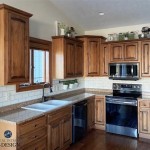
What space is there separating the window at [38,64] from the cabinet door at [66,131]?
0.86 metres

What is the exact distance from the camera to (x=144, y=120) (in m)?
3.98

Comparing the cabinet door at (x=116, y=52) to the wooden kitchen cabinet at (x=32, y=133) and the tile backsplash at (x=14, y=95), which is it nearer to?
the tile backsplash at (x=14, y=95)

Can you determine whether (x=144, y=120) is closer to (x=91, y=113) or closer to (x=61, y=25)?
(x=91, y=113)

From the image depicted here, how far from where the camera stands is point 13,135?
2.35 meters

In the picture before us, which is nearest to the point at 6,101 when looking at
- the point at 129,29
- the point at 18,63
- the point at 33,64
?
the point at 18,63

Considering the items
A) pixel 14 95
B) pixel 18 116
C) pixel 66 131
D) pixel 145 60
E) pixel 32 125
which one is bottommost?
pixel 66 131

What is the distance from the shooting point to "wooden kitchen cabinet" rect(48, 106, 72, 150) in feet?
9.76

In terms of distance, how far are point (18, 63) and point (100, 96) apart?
8.09ft

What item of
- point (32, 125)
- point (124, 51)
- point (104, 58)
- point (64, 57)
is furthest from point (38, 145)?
point (124, 51)

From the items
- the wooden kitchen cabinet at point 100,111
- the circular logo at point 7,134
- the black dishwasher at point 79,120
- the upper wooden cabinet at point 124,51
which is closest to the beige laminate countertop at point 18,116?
the circular logo at point 7,134

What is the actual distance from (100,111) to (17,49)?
2.72 m

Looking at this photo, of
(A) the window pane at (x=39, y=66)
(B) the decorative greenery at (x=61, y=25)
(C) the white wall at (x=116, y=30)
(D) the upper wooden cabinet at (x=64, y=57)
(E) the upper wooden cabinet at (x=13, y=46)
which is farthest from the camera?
(C) the white wall at (x=116, y=30)

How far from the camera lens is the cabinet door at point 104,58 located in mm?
4652

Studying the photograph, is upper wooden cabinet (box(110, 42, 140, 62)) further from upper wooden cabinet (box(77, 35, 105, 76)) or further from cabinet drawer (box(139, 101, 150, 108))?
cabinet drawer (box(139, 101, 150, 108))
